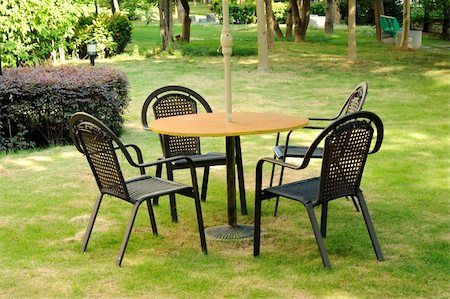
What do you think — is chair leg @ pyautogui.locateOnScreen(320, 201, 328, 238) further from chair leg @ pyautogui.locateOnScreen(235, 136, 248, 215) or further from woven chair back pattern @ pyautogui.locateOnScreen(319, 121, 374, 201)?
chair leg @ pyautogui.locateOnScreen(235, 136, 248, 215)

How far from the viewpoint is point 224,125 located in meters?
4.86

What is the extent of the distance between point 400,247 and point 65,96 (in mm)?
4822

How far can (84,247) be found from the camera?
479 centimetres

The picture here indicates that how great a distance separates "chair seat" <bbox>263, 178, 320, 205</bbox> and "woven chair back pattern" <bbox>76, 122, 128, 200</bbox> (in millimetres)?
911

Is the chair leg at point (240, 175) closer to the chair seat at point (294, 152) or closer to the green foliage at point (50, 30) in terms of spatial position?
the chair seat at point (294, 152)

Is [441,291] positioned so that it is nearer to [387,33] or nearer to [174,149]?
[174,149]

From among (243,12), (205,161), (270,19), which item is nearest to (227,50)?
(205,161)

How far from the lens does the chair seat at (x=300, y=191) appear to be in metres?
4.37

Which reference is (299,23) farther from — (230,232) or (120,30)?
(230,232)

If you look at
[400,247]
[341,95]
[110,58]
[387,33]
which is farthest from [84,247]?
[387,33]

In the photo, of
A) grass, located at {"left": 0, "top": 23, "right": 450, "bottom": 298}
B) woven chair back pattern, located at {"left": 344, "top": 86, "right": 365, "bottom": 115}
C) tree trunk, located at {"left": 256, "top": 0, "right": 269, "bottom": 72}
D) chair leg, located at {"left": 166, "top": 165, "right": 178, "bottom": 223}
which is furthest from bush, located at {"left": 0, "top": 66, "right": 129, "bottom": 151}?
tree trunk, located at {"left": 256, "top": 0, "right": 269, "bottom": 72}

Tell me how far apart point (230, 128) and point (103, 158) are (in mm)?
829

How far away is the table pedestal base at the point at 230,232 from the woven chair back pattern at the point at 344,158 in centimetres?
87

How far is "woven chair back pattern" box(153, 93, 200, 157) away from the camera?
5.81m
